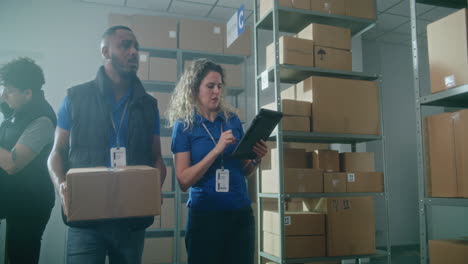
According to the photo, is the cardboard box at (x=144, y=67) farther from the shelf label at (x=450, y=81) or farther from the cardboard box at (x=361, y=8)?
the shelf label at (x=450, y=81)

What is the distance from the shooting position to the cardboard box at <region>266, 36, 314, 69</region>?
8.32ft

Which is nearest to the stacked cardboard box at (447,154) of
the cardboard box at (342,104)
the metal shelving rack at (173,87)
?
the cardboard box at (342,104)

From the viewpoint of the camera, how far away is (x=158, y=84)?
400 cm

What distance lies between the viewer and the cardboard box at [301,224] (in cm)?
242

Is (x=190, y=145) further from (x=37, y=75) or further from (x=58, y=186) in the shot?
(x=37, y=75)

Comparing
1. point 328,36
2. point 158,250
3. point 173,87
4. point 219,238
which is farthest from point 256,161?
point 173,87

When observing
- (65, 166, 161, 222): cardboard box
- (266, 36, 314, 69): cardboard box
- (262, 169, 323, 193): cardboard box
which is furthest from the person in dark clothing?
(266, 36, 314, 69): cardboard box

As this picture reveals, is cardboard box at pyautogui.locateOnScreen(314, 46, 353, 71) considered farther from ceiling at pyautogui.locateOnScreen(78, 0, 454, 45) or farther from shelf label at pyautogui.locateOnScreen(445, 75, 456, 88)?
ceiling at pyautogui.locateOnScreen(78, 0, 454, 45)

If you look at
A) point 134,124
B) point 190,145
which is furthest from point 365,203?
point 134,124

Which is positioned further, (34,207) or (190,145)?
(34,207)

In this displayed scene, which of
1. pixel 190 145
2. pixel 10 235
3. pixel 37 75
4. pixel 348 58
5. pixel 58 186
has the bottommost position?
pixel 10 235

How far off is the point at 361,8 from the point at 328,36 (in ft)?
1.25

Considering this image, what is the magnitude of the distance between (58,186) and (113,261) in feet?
1.03

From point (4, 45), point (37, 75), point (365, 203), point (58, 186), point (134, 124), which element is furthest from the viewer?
point (4, 45)
